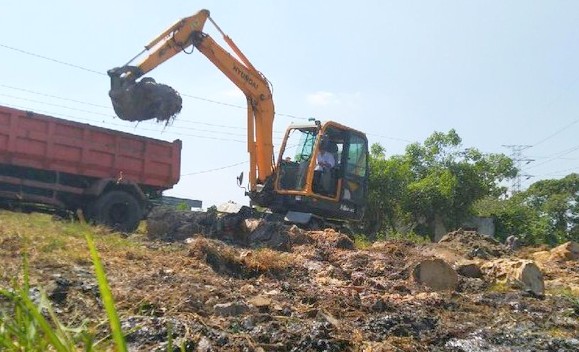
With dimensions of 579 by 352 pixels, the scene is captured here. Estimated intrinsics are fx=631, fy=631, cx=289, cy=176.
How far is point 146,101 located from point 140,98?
143 mm

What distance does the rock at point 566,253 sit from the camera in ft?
50.4

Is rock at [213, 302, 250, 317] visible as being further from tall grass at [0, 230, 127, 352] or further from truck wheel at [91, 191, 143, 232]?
truck wheel at [91, 191, 143, 232]

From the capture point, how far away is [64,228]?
29.9 feet

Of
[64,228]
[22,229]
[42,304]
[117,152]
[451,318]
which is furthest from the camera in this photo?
[117,152]

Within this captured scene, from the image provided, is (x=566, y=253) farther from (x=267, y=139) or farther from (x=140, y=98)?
(x=140, y=98)

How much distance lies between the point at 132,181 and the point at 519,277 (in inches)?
310

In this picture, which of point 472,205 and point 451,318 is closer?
point 451,318

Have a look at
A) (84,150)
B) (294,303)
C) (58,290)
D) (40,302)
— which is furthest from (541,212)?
(40,302)

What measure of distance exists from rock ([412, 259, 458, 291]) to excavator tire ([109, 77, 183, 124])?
22.5 ft

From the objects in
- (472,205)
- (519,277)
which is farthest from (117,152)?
(472,205)

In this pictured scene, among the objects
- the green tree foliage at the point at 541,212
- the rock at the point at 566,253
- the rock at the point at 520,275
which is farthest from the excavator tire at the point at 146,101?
the green tree foliage at the point at 541,212

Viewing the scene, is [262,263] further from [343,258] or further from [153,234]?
[153,234]

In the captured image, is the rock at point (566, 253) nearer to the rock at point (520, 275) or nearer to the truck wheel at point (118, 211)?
the rock at point (520, 275)

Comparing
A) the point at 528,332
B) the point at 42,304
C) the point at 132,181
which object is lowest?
the point at 528,332
